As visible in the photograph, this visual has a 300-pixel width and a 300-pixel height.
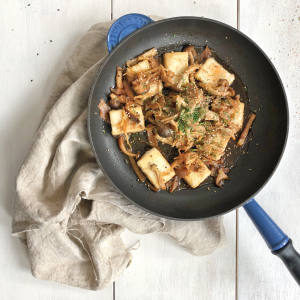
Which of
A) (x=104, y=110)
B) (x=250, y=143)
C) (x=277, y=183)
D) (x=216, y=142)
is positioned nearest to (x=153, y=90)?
(x=104, y=110)

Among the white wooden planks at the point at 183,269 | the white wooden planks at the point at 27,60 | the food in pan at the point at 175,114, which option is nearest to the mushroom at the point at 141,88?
the food in pan at the point at 175,114

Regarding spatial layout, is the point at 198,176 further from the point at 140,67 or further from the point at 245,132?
the point at 140,67

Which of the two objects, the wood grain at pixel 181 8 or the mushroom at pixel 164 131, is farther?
the wood grain at pixel 181 8

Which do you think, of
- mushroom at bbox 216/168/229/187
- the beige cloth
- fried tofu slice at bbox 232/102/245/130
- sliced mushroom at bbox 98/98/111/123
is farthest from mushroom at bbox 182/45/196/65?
mushroom at bbox 216/168/229/187

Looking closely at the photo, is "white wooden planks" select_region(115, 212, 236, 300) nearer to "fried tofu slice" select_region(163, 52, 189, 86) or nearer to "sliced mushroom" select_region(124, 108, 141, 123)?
"sliced mushroom" select_region(124, 108, 141, 123)

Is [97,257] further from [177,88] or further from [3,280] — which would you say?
[177,88]

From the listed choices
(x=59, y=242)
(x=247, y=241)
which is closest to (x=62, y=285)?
(x=59, y=242)

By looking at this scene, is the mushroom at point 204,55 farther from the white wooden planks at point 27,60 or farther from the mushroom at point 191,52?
the white wooden planks at point 27,60
